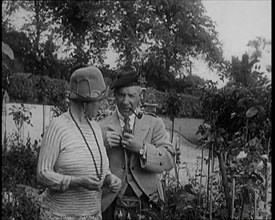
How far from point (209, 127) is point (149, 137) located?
38 centimetres

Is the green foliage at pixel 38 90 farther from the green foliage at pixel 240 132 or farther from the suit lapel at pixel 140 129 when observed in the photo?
the green foliage at pixel 240 132

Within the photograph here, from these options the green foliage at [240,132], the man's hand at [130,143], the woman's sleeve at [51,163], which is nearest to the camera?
the woman's sleeve at [51,163]

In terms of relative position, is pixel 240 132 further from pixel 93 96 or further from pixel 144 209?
pixel 93 96

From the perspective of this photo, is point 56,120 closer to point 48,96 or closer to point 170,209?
point 48,96

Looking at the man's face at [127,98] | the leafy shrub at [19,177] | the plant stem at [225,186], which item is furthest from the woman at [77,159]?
the plant stem at [225,186]

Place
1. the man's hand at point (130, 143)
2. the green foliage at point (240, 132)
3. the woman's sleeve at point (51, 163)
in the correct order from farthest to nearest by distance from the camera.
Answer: the green foliage at point (240, 132) < the man's hand at point (130, 143) < the woman's sleeve at point (51, 163)

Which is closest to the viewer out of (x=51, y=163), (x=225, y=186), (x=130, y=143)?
(x=51, y=163)

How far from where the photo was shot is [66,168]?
6.06ft

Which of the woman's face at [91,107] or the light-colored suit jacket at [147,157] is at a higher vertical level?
the woman's face at [91,107]

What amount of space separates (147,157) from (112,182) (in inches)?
8.1

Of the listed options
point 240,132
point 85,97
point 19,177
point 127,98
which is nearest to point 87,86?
point 85,97

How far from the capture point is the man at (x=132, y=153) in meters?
2.01

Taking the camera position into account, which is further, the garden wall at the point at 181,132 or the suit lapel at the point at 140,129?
the garden wall at the point at 181,132

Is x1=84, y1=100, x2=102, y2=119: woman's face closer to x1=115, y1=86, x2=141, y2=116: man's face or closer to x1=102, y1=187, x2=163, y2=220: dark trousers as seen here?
x1=115, y1=86, x2=141, y2=116: man's face
